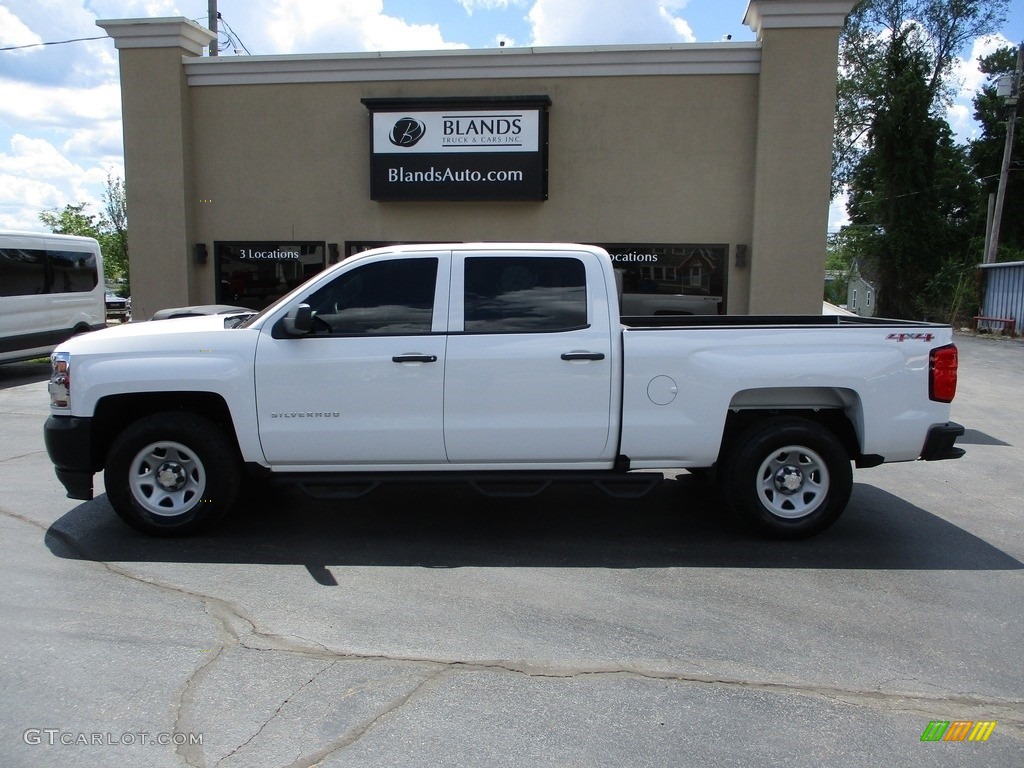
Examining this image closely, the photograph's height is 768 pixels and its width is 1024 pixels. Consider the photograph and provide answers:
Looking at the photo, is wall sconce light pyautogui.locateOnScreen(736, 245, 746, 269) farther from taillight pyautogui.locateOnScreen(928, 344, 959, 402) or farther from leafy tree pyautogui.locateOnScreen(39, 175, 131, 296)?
leafy tree pyautogui.locateOnScreen(39, 175, 131, 296)

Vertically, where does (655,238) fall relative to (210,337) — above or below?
above

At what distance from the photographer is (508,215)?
12562mm

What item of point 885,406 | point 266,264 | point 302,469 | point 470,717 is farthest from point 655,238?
point 470,717

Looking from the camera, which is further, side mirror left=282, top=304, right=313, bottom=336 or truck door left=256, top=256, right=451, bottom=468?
truck door left=256, top=256, right=451, bottom=468

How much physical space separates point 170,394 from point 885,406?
4906mm

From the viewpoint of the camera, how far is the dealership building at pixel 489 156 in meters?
11.9

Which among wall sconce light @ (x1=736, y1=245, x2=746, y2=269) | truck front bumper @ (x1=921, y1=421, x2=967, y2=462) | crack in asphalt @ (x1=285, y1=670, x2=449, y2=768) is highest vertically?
wall sconce light @ (x1=736, y1=245, x2=746, y2=269)

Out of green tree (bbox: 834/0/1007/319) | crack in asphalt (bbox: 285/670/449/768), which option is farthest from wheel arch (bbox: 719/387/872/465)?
green tree (bbox: 834/0/1007/319)

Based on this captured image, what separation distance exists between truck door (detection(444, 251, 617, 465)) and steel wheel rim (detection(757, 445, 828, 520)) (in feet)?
3.67

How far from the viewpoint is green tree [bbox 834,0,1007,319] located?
117 ft

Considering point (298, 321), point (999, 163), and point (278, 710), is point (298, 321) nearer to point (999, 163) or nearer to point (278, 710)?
point (278, 710)

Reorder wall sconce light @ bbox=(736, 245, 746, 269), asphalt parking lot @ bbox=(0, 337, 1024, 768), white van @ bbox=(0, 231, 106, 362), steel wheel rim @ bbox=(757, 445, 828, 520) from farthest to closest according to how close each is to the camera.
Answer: white van @ bbox=(0, 231, 106, 362)
wall sconce light @ bbox=(736, 245, 746, 269)
steel wheel rim @ bbox=(757, 445, 828, 520)
asphalt parking lot @ bbox=(0, 337, 1024, 768)

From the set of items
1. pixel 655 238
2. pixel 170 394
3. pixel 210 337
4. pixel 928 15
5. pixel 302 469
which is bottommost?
pixel 302 469

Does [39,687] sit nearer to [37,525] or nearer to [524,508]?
[37,525]
